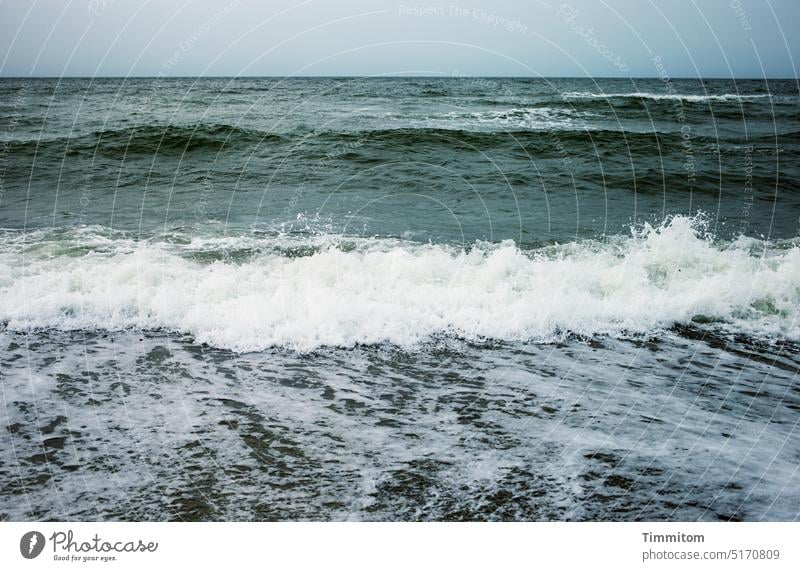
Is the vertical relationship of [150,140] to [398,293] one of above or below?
above

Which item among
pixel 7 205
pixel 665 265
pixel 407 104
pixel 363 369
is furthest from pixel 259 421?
pixel 407 104

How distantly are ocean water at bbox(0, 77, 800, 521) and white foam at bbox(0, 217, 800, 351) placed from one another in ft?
0.13

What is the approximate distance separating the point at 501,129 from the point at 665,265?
1272 centimetres

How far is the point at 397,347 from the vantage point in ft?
21.2
